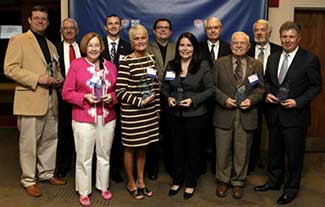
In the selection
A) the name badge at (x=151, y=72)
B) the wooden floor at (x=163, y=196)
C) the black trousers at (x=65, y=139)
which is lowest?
the wooden floor at (x=163, y=196)

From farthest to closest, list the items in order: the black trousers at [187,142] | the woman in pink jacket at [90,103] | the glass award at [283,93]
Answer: the black trousers at [187,142]
the glass award at [283,93]
the woman in pink jacket at [90,103]

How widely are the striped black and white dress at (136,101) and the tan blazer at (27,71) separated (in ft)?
2.27

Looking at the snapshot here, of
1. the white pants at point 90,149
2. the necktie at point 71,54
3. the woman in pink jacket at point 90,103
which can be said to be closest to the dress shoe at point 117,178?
the white pants at point 90,149

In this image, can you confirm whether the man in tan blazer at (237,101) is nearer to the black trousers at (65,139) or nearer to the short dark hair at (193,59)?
the short dark hair at (193,59)

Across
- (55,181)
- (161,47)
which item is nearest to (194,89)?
(161,47)

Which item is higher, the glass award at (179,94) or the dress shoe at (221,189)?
the glass award at (179,94)

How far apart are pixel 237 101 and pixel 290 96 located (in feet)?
1.43

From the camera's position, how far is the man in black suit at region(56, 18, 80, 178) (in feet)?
11.9

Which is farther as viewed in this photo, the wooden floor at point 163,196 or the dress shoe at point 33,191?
the dress shoe at point 33,191

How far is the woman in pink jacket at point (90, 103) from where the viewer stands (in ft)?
10.2

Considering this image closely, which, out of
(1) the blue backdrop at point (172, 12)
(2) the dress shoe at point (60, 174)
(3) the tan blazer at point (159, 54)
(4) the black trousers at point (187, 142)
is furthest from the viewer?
(1) the blue backdrop at point (172, 12)

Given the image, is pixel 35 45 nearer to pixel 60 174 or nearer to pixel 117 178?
pixel 60 174

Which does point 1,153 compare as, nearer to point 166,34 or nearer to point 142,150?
point 142,150

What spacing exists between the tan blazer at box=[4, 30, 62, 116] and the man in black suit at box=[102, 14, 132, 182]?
0.62 metres
